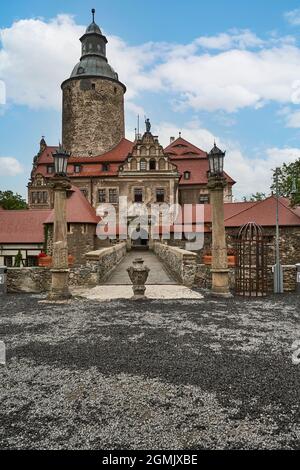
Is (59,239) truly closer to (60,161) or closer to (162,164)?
(60,161)

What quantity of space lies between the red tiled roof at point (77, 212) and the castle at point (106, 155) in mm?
5569

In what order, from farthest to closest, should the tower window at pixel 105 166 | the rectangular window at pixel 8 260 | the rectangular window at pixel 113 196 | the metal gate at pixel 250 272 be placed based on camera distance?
the tower window at pixel 105 166
the rectangular window at pixel 113 196
the rectangular window at pixel 8 260
the metal gate at pixel 250 272

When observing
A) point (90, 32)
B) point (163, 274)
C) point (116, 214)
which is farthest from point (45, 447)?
point (90, 32)

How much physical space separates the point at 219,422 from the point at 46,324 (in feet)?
16.1

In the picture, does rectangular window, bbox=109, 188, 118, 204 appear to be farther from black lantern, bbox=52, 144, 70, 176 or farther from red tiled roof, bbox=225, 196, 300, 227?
black lantern, bbox=52, 144, 70, 176

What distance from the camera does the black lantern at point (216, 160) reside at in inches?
410

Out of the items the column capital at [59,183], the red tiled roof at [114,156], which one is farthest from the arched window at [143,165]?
the column capital at [59,183]

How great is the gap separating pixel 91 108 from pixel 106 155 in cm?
711

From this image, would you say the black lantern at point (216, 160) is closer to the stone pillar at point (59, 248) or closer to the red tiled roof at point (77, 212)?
the stone pillar at point (59, 248)

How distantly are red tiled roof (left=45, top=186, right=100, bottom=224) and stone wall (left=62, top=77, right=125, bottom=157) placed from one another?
540 inches

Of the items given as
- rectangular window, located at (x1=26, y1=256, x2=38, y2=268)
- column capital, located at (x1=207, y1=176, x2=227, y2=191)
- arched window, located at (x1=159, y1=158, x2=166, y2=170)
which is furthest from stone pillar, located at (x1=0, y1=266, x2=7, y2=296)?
arched window, located at (x1=159, y1=158, x2=166, y2=170)

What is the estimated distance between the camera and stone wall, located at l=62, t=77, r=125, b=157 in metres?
43.9

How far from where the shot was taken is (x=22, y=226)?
3225cm
